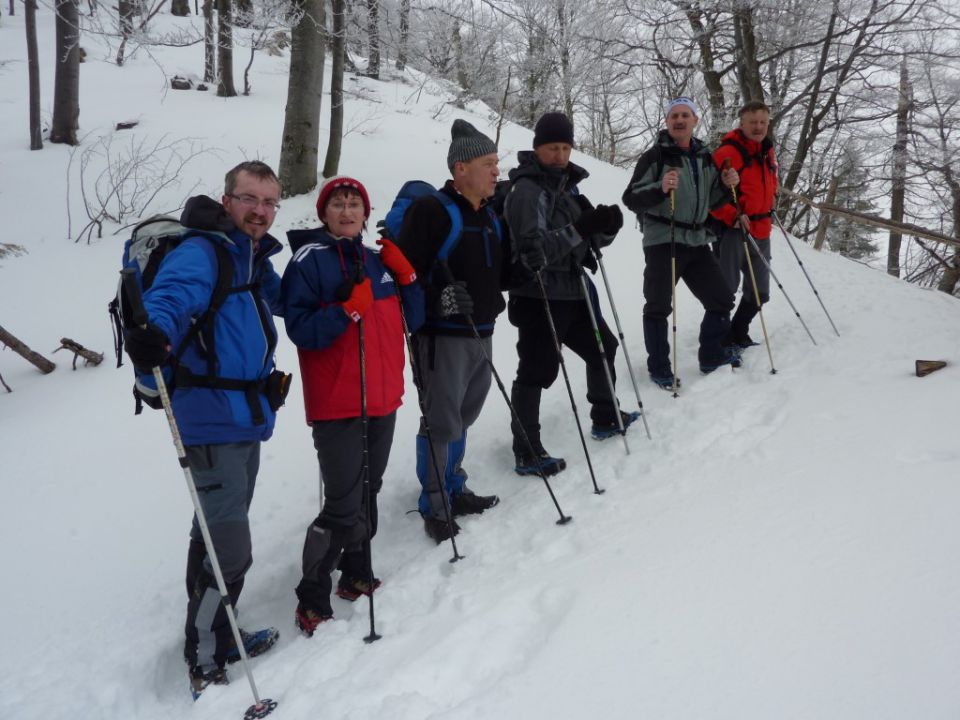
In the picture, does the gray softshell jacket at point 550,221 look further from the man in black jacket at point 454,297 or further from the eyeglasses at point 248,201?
the eyeglasses at point 248,201

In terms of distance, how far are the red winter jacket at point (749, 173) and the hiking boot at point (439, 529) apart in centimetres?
340

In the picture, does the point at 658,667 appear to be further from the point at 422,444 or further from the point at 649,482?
the point at 422,444

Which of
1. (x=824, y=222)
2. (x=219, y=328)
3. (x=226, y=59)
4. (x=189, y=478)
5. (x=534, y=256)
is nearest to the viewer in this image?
(x=189, y=478)

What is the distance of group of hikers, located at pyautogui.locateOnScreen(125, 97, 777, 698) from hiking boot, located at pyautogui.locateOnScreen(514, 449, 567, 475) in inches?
0.4

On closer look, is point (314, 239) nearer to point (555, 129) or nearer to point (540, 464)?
point (555, 129)

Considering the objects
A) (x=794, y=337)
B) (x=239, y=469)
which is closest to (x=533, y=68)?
(x=794, y=337)

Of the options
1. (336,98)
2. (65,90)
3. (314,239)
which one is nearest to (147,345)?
(314,239)

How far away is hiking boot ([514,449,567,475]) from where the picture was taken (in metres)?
4.04

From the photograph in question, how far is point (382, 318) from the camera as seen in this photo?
119 inches

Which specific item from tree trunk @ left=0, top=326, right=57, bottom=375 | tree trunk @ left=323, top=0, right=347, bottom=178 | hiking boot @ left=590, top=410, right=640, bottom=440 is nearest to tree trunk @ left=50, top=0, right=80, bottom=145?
tree trunk @ left=323, top=0, right=347, bottom=178

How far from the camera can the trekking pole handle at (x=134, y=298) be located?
2.14 metres

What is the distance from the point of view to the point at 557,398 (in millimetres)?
5309

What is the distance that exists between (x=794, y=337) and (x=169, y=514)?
5.29 m

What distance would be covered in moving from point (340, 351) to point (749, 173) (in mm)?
3878
